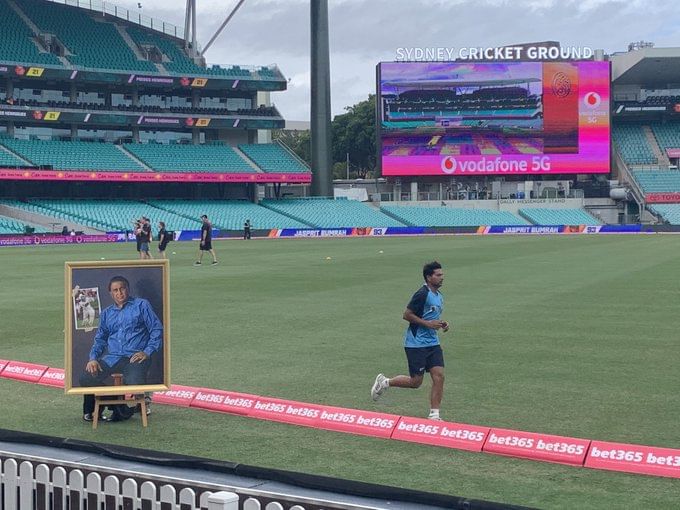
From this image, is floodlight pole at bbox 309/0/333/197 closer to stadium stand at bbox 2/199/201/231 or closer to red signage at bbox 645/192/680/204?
stadium stand at bbox 2/199/201/231

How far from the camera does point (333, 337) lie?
16031 millimetres

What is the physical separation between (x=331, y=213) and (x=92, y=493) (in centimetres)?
7431

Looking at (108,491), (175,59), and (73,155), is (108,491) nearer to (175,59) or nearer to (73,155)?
(73,155)

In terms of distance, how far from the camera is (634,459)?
8.12 metres

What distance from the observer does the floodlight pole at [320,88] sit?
78.0 metres

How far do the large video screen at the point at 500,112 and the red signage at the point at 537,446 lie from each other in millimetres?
70633

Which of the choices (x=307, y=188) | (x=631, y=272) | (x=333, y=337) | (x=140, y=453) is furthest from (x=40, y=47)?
(x=140, y=453)

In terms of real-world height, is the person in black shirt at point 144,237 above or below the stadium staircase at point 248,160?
below

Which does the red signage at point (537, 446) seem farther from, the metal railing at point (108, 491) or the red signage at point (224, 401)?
the metal railing at point (108, 491)

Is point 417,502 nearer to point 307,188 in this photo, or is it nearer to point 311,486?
point 311,486

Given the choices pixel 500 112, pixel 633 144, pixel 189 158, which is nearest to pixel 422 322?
pixel 500 112

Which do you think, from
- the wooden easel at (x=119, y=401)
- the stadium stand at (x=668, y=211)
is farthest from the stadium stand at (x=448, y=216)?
the wooden easel at (x=119, y=401)

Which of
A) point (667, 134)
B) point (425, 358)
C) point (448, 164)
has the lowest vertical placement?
point (425, 358)

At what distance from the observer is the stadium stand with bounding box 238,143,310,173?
83062mm
